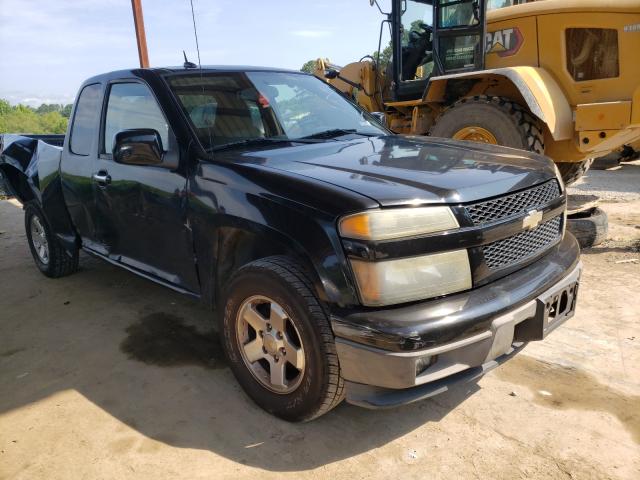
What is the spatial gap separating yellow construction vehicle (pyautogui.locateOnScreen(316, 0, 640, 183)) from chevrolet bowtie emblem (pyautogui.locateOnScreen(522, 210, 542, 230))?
111 inches

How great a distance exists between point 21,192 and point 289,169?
4034 mm

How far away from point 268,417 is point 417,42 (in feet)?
19.1

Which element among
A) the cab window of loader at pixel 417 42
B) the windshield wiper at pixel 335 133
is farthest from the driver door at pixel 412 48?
the windshield wiper at pixel 335 133

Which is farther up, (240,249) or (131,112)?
(131,112)

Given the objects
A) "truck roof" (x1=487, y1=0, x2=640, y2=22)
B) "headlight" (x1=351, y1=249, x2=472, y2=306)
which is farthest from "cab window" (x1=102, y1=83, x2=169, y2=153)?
"truck roof" (x1=487, y1=0, x2=640, y2=22)

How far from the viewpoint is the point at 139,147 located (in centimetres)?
283

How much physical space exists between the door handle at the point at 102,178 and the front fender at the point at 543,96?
3852 mm

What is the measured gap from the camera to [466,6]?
19.7 feet

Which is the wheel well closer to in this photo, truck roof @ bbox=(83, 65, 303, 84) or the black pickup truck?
the black pickup truck

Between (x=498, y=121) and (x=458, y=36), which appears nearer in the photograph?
(x=498, y=121)

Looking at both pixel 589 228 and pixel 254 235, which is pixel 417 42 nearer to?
pixel 589 228

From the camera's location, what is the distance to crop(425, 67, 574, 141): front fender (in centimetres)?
491

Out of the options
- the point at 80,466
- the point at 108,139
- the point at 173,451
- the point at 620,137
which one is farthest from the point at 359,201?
the point at 620,137

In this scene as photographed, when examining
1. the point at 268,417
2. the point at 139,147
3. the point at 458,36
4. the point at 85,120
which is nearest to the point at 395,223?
the point at 268,417
